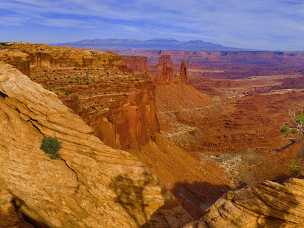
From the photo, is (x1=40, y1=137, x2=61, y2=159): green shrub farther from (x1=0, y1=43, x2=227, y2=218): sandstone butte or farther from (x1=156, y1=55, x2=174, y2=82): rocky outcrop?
(x1=156, y1=55, x2=174, y2=82): rocky outcrop

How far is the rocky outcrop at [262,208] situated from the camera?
A: 62.9 ft

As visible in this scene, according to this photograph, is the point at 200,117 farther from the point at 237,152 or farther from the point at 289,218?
the point at 289,218

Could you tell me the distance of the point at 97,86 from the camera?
38.3 meters

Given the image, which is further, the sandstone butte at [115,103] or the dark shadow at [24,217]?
the sandstone butte at [115,103]

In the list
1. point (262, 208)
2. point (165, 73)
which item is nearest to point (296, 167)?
point (262, 208)

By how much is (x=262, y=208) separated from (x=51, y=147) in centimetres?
1319

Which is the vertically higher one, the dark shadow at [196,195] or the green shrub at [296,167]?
the green shrub at [296,167]

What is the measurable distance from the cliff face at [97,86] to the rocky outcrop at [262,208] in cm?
1641

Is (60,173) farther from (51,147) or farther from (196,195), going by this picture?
(196,195)

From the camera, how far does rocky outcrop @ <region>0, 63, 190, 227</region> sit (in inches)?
981

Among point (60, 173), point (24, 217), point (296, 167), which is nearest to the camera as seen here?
point (296, 167)

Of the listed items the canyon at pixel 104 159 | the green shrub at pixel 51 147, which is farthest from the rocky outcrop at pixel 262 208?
the green shrub at pixel 51 147

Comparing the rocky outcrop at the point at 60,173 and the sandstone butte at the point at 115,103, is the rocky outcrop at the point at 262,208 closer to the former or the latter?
the rocky outcrop at the point at 60,173

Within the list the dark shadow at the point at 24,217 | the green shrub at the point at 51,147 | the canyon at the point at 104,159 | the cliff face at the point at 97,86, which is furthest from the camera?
the cliff face at the point at 97,86
